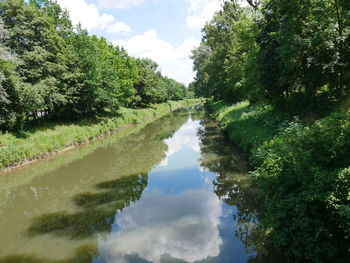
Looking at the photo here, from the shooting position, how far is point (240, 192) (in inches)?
484

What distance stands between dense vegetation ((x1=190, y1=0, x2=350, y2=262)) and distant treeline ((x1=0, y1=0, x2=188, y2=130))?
53.3 ft

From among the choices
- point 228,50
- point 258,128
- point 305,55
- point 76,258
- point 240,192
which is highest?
point 228,50

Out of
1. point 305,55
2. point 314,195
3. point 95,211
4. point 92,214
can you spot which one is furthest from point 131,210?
point 305,55

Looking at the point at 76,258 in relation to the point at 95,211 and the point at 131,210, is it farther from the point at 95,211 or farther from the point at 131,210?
the point at 131,210

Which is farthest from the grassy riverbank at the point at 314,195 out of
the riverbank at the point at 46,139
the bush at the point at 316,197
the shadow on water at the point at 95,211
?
the riverbank at the point at 46,139

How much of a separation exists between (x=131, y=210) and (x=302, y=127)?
27.5ft

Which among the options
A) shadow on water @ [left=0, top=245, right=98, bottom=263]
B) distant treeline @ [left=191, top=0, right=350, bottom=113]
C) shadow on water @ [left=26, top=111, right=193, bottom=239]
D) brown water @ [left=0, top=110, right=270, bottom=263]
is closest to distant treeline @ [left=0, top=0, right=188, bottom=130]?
brown water @ [left=0, top=110, right=270, bottom=263]

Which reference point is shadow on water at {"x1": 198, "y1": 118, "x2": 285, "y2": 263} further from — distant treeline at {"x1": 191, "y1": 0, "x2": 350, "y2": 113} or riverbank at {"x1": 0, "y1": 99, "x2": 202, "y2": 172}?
riverbank at {"x1": 0, "y1": 99, "x2": 202, "y2": 172}

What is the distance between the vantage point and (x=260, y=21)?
20031 millimetres

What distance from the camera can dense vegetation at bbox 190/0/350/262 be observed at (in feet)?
19.2

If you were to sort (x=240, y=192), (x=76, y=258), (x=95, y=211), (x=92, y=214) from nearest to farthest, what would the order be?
(x=76, y=258) < (x=92, y=214) < (x=95, y=211) < (x=240, y=192)

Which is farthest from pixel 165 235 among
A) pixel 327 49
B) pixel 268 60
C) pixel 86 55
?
pixel 86 55

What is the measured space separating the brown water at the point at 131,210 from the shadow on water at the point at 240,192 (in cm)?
5

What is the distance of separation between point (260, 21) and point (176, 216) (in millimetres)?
15614
